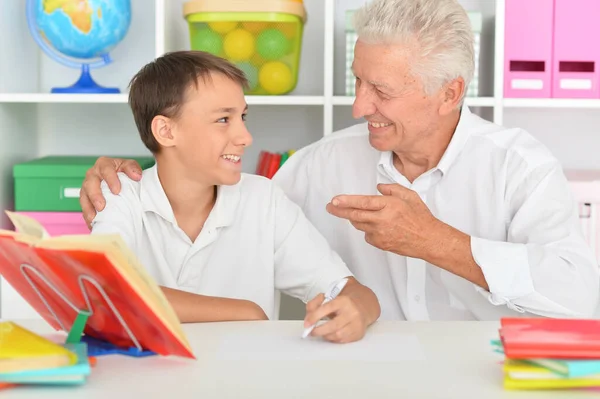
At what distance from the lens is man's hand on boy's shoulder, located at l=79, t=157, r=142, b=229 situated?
5.11 feet

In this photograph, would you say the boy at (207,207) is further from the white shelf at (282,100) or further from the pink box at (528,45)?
the pink box at (528,45)

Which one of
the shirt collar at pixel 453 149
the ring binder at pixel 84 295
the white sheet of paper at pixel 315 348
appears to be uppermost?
the shirt collar at pixel 453 149

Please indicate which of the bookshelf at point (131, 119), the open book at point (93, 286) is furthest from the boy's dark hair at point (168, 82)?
the bookshelf at point (131, 119)

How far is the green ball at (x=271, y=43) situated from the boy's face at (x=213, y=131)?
702 mm

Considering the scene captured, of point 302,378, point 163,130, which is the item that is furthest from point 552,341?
point 163,130

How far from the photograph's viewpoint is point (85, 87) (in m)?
2.46

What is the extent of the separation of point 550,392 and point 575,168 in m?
1.84

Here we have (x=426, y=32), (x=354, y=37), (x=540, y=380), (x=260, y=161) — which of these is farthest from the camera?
(x=260, y=161)

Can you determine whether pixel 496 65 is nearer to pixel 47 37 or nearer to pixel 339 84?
pixel 339 84

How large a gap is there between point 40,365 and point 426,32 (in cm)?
107

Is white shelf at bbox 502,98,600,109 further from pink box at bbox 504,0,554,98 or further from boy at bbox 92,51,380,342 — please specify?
boy at bbox 92,51,380,342

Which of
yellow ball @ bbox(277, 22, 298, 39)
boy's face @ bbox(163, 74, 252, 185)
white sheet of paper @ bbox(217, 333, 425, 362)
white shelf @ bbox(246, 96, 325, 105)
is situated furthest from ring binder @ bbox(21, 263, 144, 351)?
yellow ball @ bbox(277, 22, 298, 39)

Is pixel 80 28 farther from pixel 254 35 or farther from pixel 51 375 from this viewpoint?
pixel 51 375

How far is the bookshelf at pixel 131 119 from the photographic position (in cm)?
251
